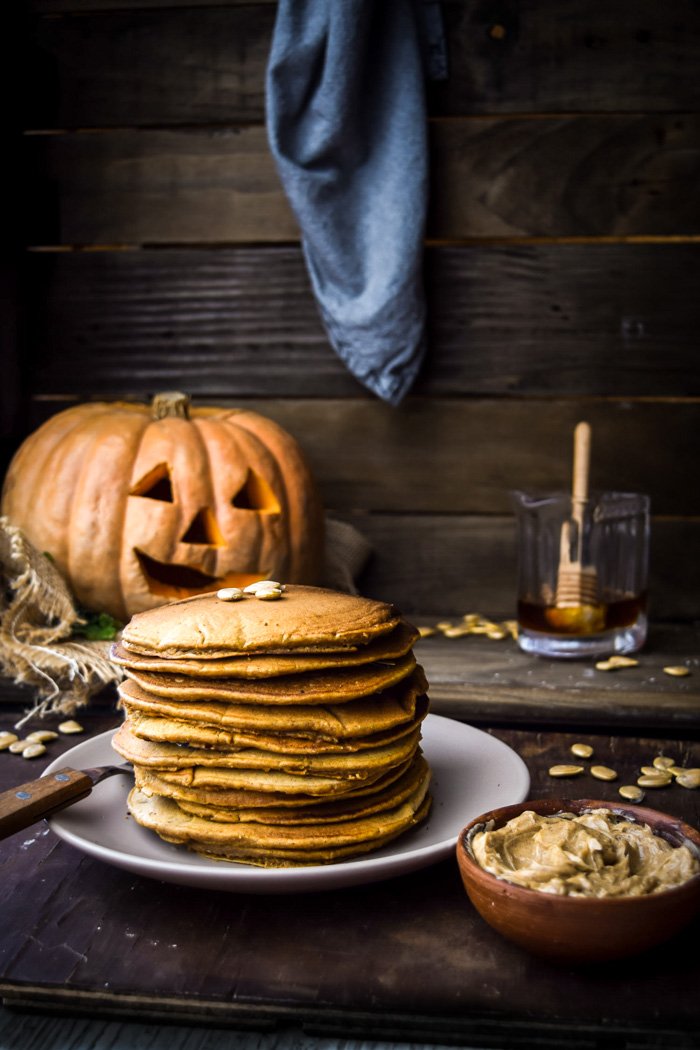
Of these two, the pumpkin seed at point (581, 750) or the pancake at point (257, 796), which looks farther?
the pumpkin seed at point (581, 750)

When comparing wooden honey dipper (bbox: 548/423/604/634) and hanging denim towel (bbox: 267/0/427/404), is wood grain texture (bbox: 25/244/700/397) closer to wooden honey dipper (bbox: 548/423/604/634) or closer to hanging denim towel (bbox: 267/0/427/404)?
hanging denim towel (bbox: 267/0/427/404)

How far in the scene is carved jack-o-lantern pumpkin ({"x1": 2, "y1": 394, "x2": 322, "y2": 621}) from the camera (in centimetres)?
198

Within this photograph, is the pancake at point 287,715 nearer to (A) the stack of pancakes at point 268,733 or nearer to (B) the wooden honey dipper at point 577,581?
(A) the stack of pancakes at point 268,733

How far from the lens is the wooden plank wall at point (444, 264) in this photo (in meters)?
2.22

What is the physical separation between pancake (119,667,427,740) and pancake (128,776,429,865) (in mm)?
96

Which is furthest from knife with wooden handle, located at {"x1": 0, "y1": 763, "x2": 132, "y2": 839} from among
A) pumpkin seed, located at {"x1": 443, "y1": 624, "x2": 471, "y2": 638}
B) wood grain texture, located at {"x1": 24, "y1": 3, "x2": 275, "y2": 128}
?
wood grain texture, located at {"x1": 24, "y1": 3, "x2": 275, "y2": 128}

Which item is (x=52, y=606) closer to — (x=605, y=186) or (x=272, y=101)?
(x=272, y=101)

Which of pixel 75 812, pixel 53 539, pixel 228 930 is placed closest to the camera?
pixel 228 930

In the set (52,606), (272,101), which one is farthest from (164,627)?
(272,101)

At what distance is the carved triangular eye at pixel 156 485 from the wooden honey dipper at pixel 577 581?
769mm

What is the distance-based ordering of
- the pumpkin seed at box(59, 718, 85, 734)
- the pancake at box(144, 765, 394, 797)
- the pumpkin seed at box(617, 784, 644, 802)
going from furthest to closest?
the pumpkin seed at box(59, 718, 85, 734) → the pumpkin seed at box(617, 784, 644, 802) → the pancake at box(144, 765, 394, 797)

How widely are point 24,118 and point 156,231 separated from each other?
388mm

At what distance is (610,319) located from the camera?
2289 millimetres

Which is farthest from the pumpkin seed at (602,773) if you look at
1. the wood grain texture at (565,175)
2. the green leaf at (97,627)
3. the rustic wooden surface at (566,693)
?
the wood grain texture at (565,175)
